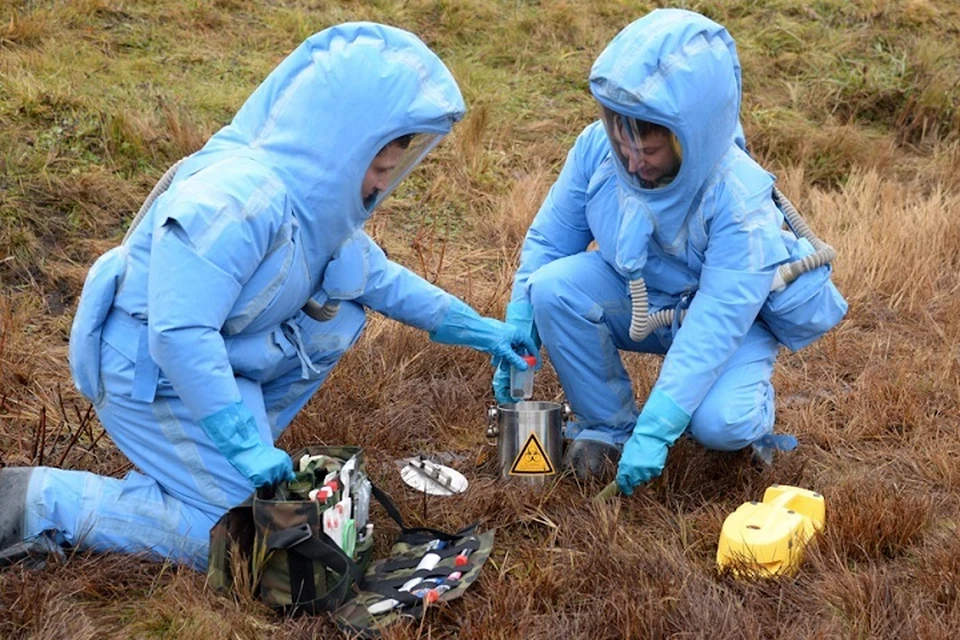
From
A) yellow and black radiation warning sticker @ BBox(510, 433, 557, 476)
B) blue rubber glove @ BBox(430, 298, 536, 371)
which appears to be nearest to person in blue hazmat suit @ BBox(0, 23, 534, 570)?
blue rubber glove @ BBox(430, 298, 536, 371)

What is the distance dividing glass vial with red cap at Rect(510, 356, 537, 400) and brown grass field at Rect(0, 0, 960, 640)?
250 mm

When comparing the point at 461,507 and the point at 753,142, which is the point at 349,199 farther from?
the point at 753,142

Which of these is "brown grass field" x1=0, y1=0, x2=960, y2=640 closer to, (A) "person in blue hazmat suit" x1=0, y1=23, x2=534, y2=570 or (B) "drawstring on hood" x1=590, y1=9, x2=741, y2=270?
(A) "person in blue hazmat suit" x1=0, y1=23, x2=534, y2=570

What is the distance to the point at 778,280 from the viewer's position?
362cm

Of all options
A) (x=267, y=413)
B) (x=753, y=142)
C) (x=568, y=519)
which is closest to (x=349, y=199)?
(x=267, y=413)

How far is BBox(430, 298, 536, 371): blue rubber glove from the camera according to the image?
377 cm

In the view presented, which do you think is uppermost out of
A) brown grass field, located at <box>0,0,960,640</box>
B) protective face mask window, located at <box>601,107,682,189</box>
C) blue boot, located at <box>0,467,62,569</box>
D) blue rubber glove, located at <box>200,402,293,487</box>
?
protective face mask window, located at <box>601,107,682,189</box>

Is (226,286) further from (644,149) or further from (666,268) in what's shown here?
(666,268)

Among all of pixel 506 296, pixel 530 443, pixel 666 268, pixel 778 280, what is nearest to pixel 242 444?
pixel 530 443

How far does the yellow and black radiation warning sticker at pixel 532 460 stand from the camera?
143 inches

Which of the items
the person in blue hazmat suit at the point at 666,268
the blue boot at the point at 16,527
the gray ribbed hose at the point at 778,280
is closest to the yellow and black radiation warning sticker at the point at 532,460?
the person in blue hazmat suit at the point at 666,268

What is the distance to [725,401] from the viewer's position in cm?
359

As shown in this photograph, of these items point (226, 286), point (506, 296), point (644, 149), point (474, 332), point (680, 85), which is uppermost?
point (680, 85)

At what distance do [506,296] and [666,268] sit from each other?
147cm
